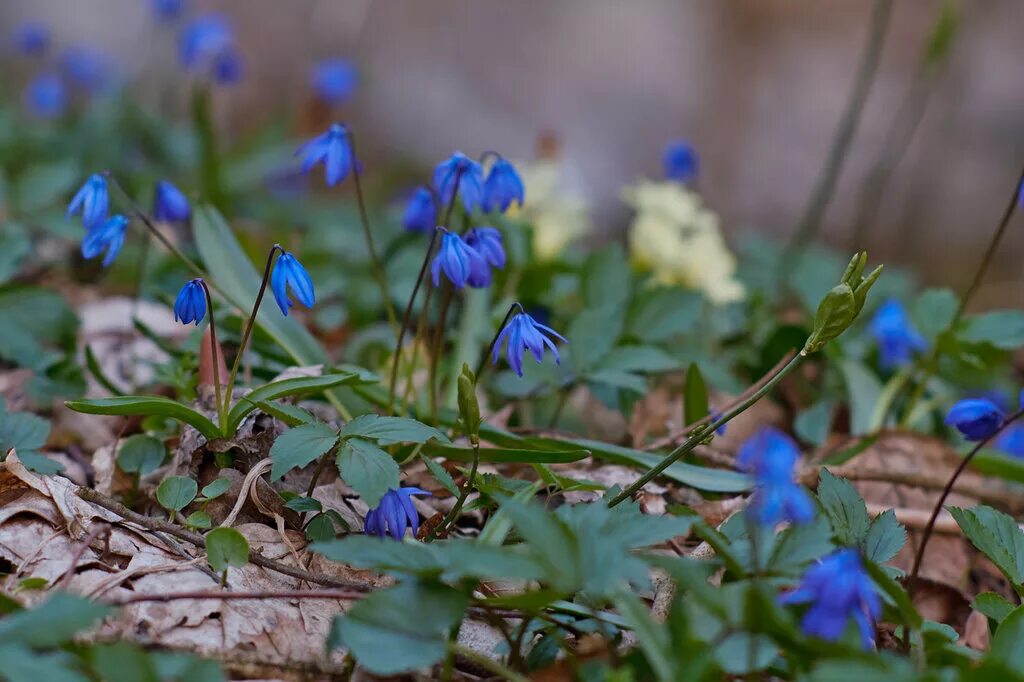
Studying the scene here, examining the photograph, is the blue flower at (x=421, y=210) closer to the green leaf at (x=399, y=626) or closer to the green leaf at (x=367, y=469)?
the green leaf at (x=367, y=469)

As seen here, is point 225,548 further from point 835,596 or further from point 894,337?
point 894,337

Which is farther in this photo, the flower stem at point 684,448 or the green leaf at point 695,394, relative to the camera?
the green leaf at point 695,394

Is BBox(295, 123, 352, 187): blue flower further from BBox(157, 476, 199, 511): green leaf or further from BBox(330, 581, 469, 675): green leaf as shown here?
BBox(330, 581, 469, 675): green leaf

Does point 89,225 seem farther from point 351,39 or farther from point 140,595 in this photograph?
point 351,39

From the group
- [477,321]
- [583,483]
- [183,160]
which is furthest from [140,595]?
[183,160]

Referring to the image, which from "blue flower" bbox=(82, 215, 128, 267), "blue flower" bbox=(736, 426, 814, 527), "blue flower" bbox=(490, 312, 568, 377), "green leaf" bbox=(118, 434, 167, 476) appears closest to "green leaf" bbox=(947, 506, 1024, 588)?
"blue flower" bbox=(736, 426, 814, 527)

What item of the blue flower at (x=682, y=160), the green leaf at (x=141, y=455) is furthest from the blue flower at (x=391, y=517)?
the blue flower at (x=682, y=160)
